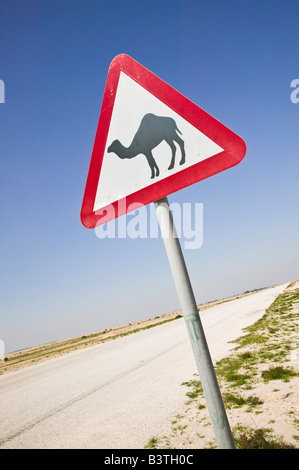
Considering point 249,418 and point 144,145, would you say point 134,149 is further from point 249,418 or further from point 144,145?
point 249,418

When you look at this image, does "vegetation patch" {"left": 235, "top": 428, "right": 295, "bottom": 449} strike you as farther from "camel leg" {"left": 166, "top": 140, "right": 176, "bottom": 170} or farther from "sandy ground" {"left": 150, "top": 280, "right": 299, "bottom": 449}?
"camel leg" {"left": 166, "top": 140, "right": 176, "bottom": 170}

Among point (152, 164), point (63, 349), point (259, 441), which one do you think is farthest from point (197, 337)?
point (63, 349)

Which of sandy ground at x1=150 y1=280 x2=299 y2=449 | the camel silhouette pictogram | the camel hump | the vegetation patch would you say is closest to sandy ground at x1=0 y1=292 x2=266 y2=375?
sandy ground at x1=150 y1=280 x2=299 y2=449

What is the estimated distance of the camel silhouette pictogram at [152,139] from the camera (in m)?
1.38

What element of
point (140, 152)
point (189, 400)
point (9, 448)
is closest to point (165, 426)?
point (189, 400)

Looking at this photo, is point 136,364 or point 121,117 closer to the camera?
point 121,117

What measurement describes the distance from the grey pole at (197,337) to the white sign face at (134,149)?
32 centimetres

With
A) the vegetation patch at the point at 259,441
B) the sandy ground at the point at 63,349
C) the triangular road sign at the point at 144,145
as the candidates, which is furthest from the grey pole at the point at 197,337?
the sandy ground at the point at 63,349

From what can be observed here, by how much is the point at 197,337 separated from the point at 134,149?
1.09 meters

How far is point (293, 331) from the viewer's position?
8.87 meters

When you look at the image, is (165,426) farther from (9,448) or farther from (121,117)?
(121,117)

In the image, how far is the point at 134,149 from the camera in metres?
1.47
